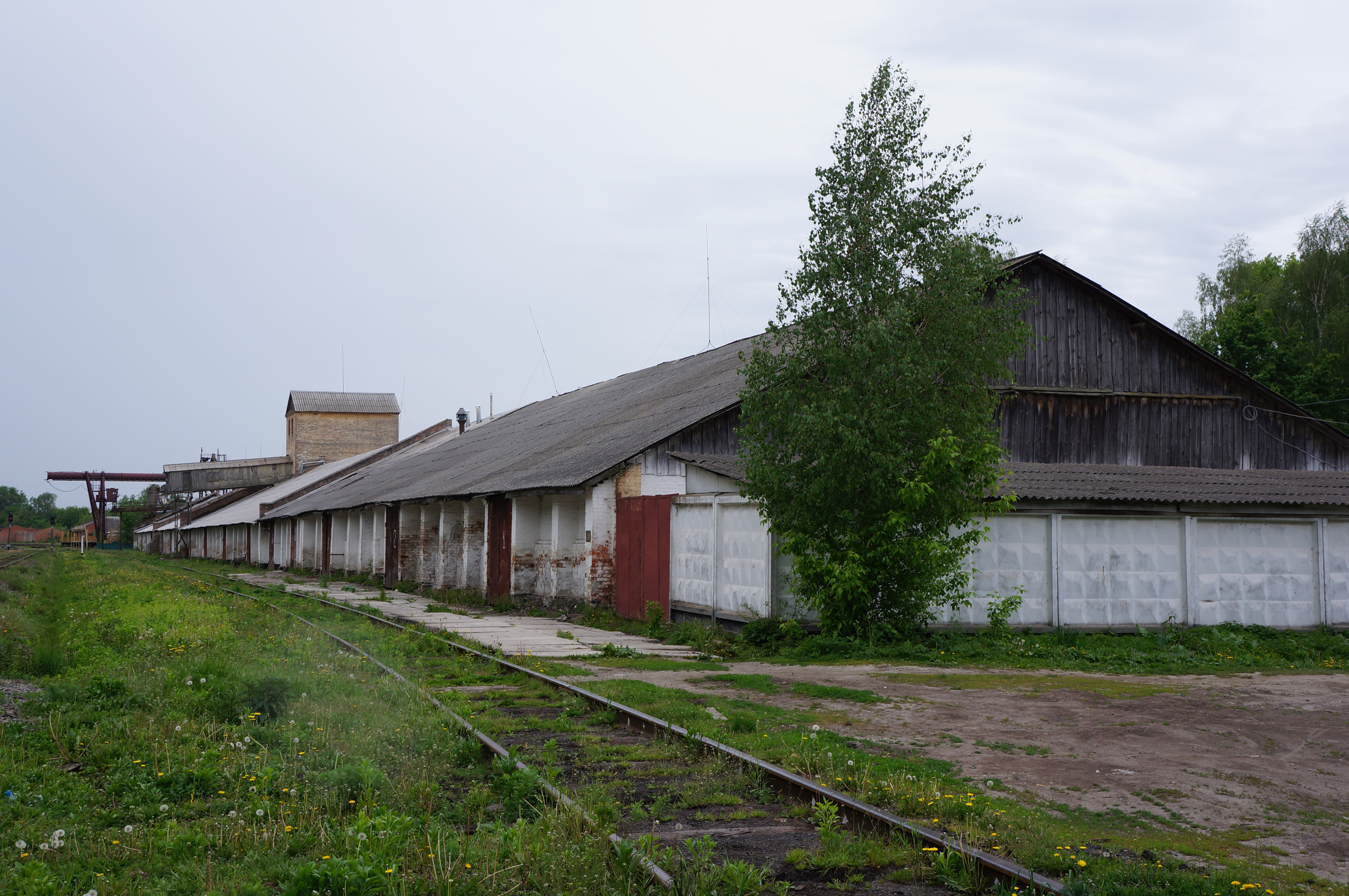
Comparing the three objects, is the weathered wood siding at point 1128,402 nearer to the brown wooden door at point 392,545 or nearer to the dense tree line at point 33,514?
the brown wooden door at point 392,545

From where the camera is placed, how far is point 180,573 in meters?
35.7

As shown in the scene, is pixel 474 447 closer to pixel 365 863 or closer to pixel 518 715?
pixel 518 715

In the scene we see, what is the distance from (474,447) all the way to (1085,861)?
32.6m

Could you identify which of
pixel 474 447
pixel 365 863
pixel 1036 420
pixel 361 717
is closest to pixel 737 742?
pixel 361 717

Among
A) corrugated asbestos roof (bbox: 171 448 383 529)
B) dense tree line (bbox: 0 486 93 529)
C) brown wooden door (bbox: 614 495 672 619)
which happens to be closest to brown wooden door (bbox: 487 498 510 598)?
brown wooden door (bbox: 614 495 672 619)

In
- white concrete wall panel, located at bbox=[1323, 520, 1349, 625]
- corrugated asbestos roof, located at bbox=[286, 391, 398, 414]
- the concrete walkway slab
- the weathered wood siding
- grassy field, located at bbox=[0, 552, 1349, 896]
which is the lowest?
the concrete walkway slab

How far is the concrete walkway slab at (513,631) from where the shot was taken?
14.0m

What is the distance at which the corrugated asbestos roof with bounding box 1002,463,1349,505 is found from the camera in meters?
15.5

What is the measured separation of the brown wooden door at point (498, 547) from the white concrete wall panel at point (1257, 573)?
1319 centimetres

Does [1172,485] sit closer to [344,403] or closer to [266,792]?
Result: [266,792]

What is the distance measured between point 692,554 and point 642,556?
1461mm

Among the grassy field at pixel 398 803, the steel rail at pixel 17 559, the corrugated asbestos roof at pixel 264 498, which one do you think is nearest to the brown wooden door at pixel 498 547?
the grassy field at pixel 398 803

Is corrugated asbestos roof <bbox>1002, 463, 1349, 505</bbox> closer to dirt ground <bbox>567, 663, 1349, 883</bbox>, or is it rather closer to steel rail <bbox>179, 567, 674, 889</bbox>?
dirt ground <bbox>567, 663, 1349, 883</bbox>

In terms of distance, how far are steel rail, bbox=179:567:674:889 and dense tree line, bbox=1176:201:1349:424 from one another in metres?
35.0
